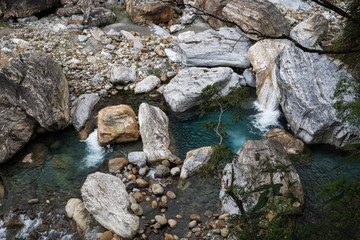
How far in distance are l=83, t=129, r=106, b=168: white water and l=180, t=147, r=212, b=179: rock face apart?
2.76 metres

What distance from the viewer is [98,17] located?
14.8 m

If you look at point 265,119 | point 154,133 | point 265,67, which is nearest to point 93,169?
point 154,133

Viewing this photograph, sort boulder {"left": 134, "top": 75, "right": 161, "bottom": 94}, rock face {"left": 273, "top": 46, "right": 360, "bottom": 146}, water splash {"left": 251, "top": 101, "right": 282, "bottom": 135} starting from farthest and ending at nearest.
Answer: boulder {"left": 134, "top": 75, "right": 161, "bottom": 94} < water splash {"left": 251, "top": 101, "right": 282, "bottom": 135} < rock face {"left": 273, "top": 46, "right": 360, "bottom": 146}

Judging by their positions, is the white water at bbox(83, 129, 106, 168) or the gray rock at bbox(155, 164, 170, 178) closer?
the gray rock at bbox(155, 164, 170, 178)

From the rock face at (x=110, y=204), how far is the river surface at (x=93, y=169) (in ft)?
2.09

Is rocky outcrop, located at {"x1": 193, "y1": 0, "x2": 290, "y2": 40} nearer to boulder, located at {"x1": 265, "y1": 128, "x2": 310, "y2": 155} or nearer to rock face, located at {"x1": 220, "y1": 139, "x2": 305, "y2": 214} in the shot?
boulder, located at {"x1": 265, "y1": 128, "x2": 310, "y2": 155}

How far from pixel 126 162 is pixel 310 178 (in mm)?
5342

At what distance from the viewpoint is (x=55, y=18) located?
51.0 feet

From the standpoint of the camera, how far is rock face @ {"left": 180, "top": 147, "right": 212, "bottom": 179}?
8.58 m

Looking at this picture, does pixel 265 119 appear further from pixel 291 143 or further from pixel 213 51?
pixel 213 51

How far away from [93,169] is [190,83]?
4761mm

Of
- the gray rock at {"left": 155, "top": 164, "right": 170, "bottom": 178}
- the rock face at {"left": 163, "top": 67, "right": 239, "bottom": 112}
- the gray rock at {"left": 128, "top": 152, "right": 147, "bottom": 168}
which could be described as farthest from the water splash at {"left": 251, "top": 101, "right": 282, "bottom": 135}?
the gray rock at {"left": 128, "top": 152, "right": 147, "bottom": 168}

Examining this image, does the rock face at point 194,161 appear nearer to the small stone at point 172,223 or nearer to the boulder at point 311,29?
the small stone at point 172,223

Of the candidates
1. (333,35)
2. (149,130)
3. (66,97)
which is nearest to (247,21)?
(333,35)
